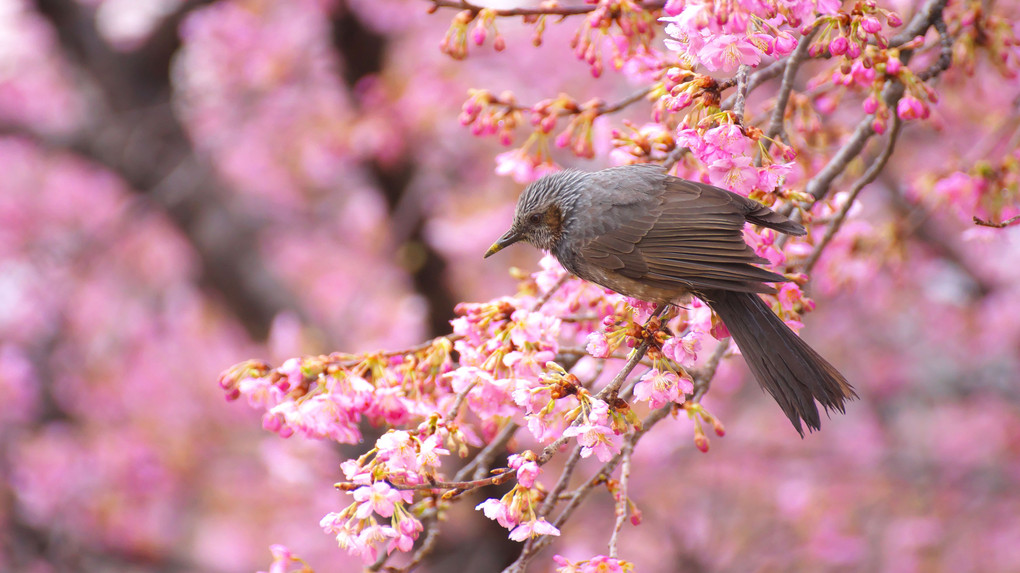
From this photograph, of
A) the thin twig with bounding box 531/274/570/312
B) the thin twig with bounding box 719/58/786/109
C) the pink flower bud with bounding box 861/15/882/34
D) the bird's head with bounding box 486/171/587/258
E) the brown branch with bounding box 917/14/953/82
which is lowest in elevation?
the brown branch with bounding box 917/14/953/82

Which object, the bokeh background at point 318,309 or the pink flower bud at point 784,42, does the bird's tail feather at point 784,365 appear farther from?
the bokeh background at point 318,309

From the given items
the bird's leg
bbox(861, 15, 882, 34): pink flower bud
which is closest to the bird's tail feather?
the bird's leg

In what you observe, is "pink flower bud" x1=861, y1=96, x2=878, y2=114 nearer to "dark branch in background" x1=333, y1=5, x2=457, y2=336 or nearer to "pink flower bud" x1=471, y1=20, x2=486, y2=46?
"pink flower bud" x1=471, y1=20, x2=486, y2=46

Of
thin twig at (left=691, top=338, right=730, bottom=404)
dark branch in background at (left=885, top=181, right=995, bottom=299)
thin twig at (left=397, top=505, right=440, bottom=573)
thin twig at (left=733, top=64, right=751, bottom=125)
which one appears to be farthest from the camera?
dark branch in background at (left=885, top=181, right=995, bottom=299)

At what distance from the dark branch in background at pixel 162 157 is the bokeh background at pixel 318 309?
0.02 meters

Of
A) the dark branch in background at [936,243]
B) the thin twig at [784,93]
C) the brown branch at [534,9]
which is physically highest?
the brown branch at [534,9]

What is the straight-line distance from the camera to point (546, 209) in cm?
267

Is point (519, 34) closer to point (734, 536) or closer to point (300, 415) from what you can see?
point (734, 536)

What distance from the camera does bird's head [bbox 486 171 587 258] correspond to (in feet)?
8.66

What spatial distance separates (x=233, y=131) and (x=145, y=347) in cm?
239

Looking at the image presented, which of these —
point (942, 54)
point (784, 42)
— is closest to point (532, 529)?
point (784, 42)

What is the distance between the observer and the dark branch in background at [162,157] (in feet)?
18.6

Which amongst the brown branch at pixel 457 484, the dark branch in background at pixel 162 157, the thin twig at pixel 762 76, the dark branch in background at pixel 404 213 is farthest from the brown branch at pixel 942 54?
the dark branch in background at pixel 162 157

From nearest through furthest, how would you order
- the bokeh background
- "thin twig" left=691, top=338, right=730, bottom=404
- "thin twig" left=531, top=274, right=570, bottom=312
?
1. "thin twig" left=691, top=338, right=730, bottom=404
2. "thin twig" left=531, top=274, right=570, bottom=312
3. the bokeh background
